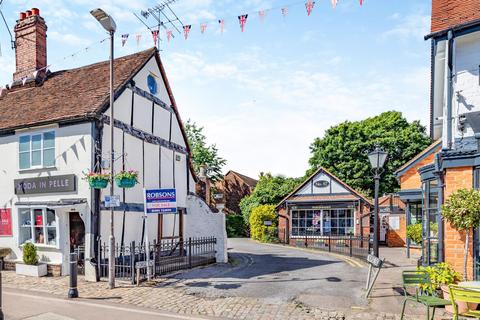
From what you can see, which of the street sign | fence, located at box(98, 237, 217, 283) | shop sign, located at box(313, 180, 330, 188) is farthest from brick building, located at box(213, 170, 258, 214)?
the street sign

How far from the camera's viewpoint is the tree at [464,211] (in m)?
7.96

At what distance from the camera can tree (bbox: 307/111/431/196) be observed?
119 ft

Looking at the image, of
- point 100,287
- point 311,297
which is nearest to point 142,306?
point 100,287

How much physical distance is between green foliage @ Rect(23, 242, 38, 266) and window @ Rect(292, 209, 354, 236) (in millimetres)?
18830

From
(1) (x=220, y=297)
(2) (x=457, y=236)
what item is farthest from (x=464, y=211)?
(1) (x=220, y=297)

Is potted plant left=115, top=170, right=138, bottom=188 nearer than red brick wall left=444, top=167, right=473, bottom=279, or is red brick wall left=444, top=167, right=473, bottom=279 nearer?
red brick wall left=444, top=167, right=473, bottom=279

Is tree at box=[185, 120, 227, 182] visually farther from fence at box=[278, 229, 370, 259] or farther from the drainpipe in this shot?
the drainpipe

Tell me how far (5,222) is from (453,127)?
632 inches

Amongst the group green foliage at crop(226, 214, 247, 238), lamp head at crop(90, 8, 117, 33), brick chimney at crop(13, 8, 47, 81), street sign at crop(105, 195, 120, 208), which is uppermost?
brick chimney at crop(13, 8, 47, 81)

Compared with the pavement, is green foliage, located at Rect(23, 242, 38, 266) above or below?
above

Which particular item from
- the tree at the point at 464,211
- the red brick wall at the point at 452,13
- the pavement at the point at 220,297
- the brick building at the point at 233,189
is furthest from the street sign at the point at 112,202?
the brick building at the point at 233,189

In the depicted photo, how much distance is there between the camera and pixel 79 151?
1266 cm

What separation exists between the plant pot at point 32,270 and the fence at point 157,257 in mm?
2161

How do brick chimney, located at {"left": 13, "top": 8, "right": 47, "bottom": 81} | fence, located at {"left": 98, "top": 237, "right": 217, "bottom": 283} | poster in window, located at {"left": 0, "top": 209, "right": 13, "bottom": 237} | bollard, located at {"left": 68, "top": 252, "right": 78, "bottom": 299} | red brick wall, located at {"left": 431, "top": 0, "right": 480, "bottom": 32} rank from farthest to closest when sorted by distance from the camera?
brick chimney, located at {"left": 13, "top": 8, "right": 47, "bottom": 81}
poster in window, located at {"left": 0, "top": 209, "right": 13, "bottom": 237}
fence, located at {"left": 98, "top": 237, "right": 217, "bottom": 283}
red brick wall, located at {"left": 431, "top": 0, "right": 480, "bottom": 32}
bollard, located at {"left": 68, "top": 252, "right": 78, "bottom": 299}
